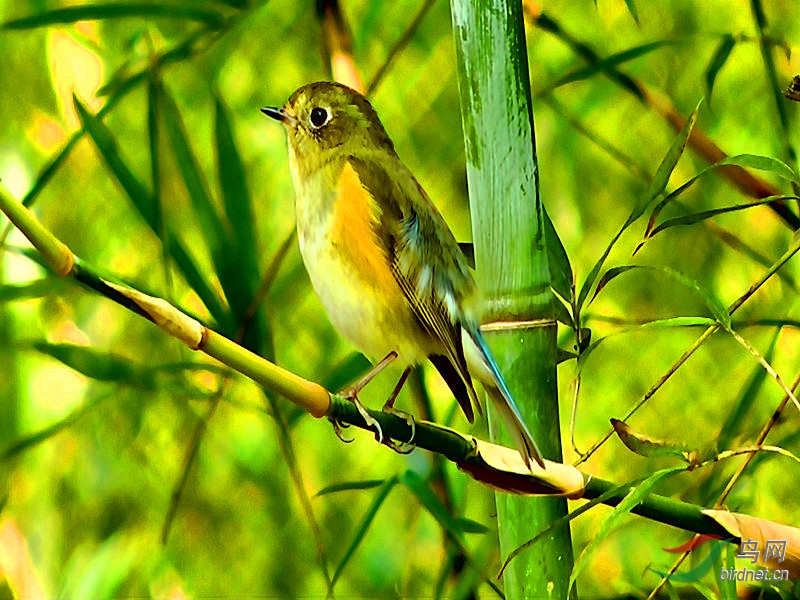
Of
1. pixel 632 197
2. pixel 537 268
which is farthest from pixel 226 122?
pixel 632 197

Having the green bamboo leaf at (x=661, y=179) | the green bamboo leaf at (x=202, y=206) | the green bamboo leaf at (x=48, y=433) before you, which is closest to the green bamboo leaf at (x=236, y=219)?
the green bamboo leaf at (x=202, y=206)

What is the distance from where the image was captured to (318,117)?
0.66m

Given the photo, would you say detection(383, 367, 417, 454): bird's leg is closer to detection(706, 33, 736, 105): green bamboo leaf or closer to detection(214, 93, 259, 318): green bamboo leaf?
detection(214, 93, 259, 318): green bamboo leaf

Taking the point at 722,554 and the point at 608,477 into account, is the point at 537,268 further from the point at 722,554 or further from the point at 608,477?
the point at 608,477

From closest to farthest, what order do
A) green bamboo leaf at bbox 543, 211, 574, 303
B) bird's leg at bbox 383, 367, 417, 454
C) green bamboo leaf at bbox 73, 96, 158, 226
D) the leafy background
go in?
1. bird's leg at bbox 383, 367, 417, 454
2. green bamboo leaf at bbox 543, 211, 574, 303
3. green bamboo leaf at bbox 73, 96, 158, 226
4. the leafy background

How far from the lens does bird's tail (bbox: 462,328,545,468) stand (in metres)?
0.48

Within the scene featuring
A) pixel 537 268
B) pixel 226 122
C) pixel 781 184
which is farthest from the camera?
pixel 781 184

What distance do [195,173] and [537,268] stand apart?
0.25 m

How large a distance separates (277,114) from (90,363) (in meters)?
0.18

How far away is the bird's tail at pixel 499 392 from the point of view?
19.1 inches

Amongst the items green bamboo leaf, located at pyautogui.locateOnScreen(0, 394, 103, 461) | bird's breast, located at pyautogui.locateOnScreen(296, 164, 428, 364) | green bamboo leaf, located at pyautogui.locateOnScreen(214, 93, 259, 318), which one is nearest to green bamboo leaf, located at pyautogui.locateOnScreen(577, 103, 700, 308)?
bird's breast, located at pyautogui.locateOnScreen(296, 164, 428, 364)

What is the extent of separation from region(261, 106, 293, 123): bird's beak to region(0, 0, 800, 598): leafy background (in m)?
0.16

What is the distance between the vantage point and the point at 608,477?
32.4 inches

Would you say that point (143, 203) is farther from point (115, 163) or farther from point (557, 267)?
point (557, 267)
